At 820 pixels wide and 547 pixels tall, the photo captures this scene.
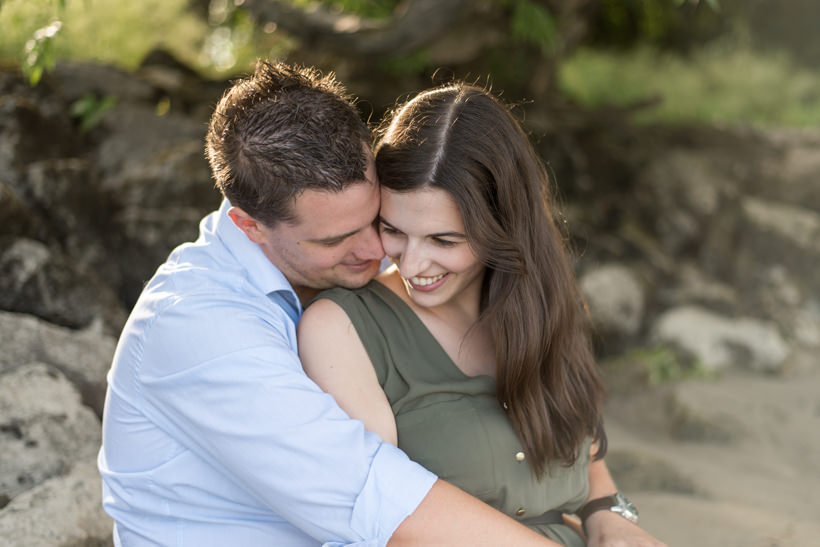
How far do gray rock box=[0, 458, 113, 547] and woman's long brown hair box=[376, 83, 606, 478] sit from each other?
1368mm

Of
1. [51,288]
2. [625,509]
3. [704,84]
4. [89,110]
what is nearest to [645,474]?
→ [625,509]

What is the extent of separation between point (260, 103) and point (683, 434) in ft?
11.1

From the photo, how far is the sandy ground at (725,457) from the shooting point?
10.6 feet

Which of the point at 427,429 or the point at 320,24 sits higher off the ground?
the point at 320,24

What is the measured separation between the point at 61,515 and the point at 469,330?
1.39m

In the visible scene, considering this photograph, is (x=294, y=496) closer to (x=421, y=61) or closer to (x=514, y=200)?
(x=514, y=200)

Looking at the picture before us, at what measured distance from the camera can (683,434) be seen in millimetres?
4387

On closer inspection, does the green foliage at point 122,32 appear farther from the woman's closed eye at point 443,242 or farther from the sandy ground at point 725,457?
the sandy ground at point 725,457

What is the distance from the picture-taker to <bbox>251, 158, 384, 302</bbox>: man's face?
6.70 feet

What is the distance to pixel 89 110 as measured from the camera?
442cm

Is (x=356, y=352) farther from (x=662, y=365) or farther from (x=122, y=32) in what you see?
(x=122, y=32)

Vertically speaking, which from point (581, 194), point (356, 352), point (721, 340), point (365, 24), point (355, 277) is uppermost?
point (365, 24)

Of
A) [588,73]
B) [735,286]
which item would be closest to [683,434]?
[735,286]

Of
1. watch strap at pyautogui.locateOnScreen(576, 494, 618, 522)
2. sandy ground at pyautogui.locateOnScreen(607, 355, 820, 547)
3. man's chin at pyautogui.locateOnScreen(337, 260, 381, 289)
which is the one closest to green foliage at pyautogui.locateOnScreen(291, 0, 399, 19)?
sandy ground at pyautogui.locateOnScreen(607, 355, 820, 547)
